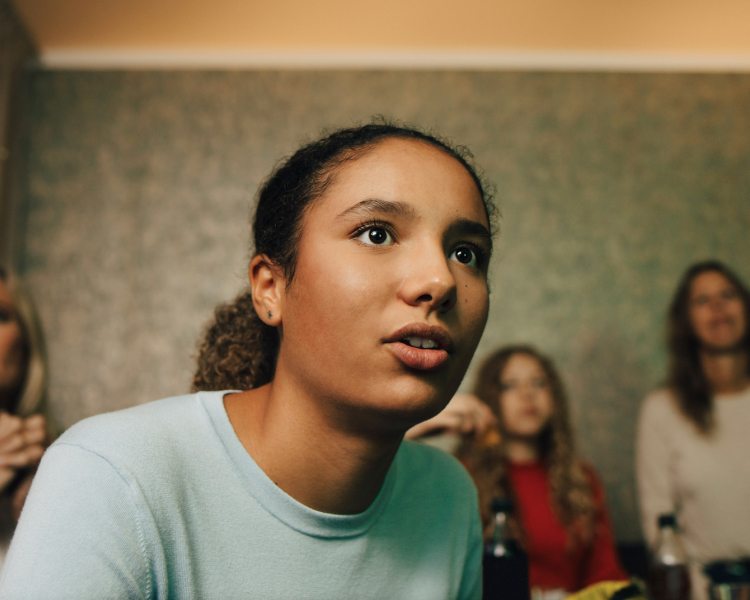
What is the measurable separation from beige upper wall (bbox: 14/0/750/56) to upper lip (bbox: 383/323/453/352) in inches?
89.2

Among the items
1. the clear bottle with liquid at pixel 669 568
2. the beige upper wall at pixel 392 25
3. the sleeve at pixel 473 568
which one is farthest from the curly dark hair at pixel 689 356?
the sleeve at pixel 473 568

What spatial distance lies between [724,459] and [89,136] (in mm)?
2682

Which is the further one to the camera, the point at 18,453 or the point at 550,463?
the point at 550,463

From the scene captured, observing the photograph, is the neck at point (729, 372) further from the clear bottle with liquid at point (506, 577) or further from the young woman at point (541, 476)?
the clear bottle with liquid at point (506, 577)

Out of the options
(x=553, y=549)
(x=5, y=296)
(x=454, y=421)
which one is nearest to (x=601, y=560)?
(x=553, y=549)

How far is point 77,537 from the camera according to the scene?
0.55 metres

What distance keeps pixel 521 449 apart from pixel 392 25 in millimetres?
1745

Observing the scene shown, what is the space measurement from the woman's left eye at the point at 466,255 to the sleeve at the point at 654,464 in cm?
170

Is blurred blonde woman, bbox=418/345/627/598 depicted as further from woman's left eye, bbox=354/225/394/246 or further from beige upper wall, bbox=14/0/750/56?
beige upper wall, bbox=14/0/750/56

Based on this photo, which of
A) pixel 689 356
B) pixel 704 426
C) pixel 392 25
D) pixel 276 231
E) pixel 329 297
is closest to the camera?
pixel 329 297

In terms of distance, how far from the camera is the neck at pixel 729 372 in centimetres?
219

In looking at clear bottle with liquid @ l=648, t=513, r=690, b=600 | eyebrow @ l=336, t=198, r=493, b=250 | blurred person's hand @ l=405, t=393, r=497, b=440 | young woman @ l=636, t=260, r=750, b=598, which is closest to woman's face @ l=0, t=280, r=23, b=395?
blurred person's hand @ l=405, t=393, r=497, b=440

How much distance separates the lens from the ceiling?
2.60 meters

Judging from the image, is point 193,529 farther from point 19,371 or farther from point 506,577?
point 19,371
